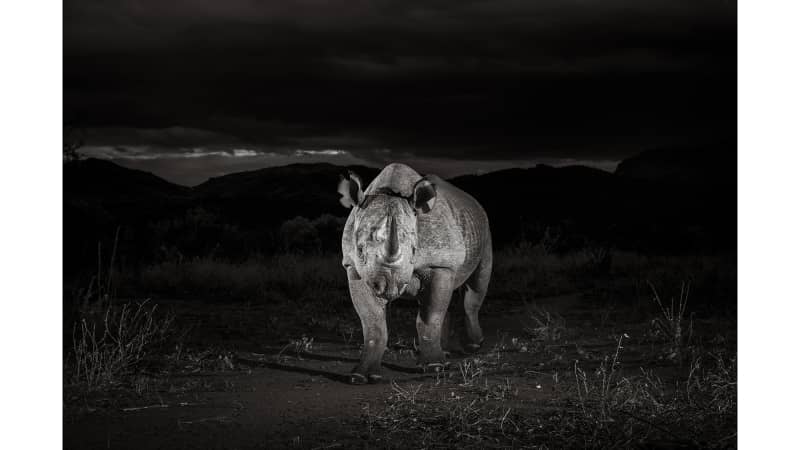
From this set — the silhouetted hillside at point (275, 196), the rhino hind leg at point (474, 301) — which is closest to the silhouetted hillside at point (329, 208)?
the silhouetted hillside at point (275, 196)

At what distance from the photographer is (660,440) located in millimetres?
5371

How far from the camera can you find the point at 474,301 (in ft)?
30.2

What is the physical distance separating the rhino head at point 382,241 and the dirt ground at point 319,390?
0.92 meters

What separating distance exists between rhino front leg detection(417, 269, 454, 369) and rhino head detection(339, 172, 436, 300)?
835 millimetres

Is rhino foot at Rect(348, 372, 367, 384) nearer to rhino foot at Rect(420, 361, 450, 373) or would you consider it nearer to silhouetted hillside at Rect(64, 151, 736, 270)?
rhino foot at Rect(420, 361, 450, 373)

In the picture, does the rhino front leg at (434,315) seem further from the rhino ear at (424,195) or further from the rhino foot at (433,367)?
the rhino ear at (424,195)

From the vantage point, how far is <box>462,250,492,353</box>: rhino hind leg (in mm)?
9094

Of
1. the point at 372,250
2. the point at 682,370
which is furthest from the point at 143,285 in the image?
the point at 682,370

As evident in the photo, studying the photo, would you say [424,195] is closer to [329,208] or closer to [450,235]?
[450,235]

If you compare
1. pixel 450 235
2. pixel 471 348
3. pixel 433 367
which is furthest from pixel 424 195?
pixel 471 348

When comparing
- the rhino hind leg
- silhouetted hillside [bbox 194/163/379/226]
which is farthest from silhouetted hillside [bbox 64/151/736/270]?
the rhino hind leg

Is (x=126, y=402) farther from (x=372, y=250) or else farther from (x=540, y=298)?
(x=540, y=298)

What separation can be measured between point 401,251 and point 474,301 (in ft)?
9.80

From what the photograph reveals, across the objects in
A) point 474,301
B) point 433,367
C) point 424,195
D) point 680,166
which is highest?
point 680,166
